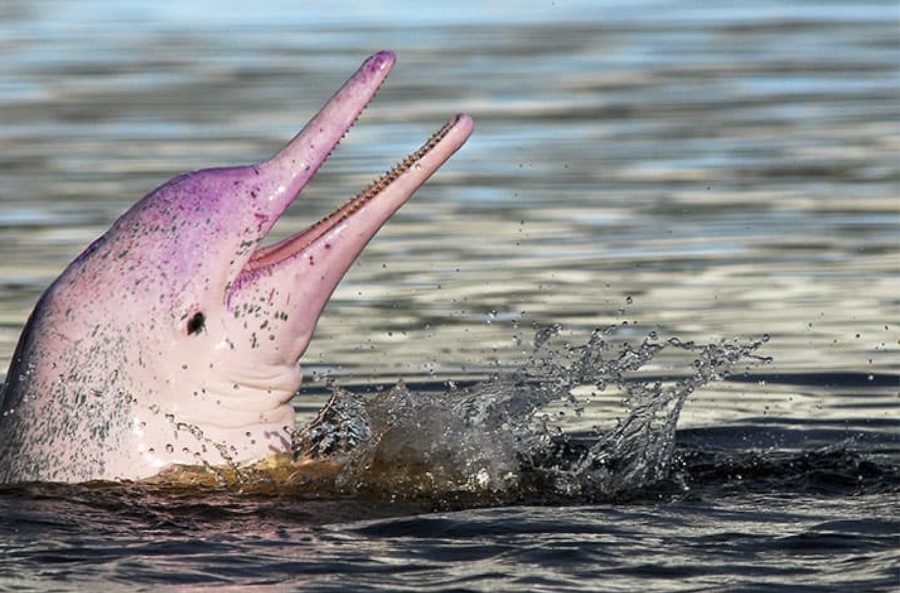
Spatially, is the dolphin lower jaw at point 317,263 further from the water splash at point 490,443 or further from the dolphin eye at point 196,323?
the water splash at point 490,443

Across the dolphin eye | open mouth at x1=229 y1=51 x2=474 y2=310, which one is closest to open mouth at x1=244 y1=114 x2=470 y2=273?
open mouth at x1=229 y1=51 x2=474 y2=310

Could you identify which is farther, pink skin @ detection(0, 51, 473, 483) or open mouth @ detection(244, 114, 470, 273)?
open mouth @ detection(244, 114, 470, 273)

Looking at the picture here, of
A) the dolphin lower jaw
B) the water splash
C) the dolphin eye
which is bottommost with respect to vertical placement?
the water splash

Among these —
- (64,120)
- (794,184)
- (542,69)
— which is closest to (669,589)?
(794,184)

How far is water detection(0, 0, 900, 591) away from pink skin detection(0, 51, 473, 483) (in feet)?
0.62

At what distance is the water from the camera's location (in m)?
7.38

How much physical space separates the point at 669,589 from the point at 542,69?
1611cm

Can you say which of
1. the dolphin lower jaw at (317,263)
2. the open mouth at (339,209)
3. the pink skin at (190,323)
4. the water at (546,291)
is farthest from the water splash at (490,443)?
the open mouth at (339,209)

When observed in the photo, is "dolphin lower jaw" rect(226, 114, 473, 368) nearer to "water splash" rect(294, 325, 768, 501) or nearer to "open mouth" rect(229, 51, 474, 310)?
"open mouth" rect(229, 51, 474, 310)

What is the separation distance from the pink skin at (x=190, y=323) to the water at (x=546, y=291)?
19 cm

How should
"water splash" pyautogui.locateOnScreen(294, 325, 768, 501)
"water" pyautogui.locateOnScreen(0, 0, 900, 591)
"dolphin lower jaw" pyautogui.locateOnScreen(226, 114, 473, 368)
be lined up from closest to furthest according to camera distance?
1. "water" pyautogui.locateOnScreen(0, 0, 900, 591)
2. "dolphin lower jaw" pyautogui.locateOnScreen(226, 114, 473, 368)
3. "water splash" pyautogui.locateOnScreen(294, 325, 768, 501)

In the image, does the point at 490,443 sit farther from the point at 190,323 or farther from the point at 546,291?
the point at 546,291

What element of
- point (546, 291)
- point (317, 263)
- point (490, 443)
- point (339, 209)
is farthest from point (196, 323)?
point (546, 291)

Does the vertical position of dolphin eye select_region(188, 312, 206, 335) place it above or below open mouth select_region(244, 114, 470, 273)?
below
